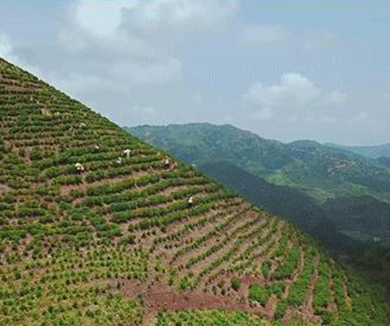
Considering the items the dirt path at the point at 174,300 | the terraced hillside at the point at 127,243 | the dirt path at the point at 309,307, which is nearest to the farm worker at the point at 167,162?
the terraced hillside at the point at 127,243

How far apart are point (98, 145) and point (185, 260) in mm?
23795

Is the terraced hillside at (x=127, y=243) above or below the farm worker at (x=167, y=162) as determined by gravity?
below

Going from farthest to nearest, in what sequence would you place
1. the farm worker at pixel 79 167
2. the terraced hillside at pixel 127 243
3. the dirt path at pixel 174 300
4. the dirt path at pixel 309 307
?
the farm worker at pixel 79 167, the dirt path at pixel 309 307, the dirt path at pixel 174 300, the terraced hillside at pixel 127 243

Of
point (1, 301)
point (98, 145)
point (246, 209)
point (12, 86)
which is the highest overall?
point (12, 86)

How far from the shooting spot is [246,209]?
3339 inches

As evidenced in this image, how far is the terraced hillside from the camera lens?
49344 millimetres

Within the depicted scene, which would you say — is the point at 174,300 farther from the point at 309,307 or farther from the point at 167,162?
the point at 167,162

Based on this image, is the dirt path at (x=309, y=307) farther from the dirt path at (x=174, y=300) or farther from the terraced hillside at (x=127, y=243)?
the dirt path at (x=174, y=300)

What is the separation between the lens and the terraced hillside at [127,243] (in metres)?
49.3

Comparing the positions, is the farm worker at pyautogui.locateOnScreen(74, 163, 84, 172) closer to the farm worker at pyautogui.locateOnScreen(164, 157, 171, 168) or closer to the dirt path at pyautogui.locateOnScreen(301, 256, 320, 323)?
the farm worker at pyautogui.locateOnScreen(164, 157, 171, 168)

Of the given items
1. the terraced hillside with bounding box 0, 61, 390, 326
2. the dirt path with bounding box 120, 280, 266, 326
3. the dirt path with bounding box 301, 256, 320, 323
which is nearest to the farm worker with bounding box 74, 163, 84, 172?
the terraced hillside with bounding box 0, 61, 390, 326

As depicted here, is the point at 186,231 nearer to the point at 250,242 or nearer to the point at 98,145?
the point at 250,242

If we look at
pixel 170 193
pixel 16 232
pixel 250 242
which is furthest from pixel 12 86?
pixel 250 242

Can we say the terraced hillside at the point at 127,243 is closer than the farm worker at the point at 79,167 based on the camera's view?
Yes
